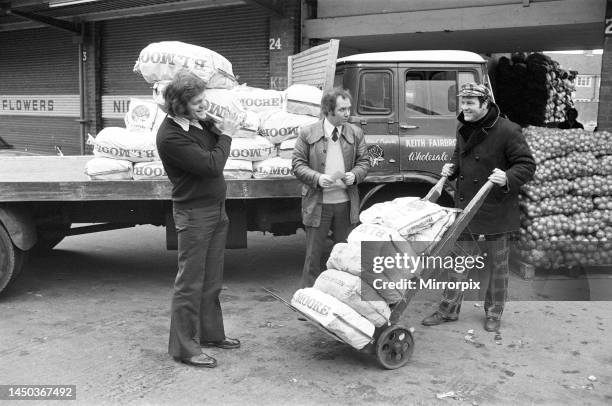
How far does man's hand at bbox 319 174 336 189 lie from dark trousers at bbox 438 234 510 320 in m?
1.06

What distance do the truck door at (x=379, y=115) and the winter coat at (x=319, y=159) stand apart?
3.34ft

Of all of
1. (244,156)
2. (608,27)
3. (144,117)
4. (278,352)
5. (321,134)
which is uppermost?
(608,27)

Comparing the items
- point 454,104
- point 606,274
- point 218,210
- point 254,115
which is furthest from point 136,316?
point 606,274

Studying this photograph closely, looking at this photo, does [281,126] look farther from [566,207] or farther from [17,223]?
[566,207]

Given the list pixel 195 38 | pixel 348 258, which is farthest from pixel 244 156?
pixel 195 38

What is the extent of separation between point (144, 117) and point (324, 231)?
6.60 feet

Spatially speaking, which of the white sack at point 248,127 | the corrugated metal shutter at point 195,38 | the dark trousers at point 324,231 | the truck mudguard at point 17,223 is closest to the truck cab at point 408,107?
the white sack at point 248,127

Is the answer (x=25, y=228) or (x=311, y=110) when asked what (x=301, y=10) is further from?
(x=25, y=228)

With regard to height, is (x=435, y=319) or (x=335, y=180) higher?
(x=335, y=180)

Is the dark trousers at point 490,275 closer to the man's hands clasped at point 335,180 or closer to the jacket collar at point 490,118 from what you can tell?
the jacket collar at point 490,118

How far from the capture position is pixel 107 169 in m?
5.03

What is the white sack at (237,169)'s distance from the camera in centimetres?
515

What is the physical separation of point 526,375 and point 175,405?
2.19 metres

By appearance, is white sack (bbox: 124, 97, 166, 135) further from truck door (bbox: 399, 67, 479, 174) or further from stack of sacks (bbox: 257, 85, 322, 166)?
truck door (bbox: 399, 67, 479, 174)
